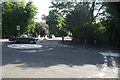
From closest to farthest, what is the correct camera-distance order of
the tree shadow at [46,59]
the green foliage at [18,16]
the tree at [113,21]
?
the tree shadow at [46,59], the tree at [113,21], the green foliage at [18,16]

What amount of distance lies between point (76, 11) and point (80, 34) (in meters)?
5.79

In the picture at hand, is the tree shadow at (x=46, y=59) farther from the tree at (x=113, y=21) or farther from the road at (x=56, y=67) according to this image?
the tree at (x=113, y=21)

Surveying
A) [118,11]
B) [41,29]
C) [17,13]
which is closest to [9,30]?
[17,13]

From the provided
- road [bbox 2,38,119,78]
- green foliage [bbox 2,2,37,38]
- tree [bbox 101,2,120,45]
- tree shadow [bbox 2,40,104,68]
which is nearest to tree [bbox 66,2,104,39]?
tree [bbox 101,2,120,45]

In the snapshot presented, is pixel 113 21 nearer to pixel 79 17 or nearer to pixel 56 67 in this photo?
pixel 79 17

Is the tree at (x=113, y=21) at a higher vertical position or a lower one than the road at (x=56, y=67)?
higher

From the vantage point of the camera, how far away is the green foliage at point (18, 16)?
32562mm

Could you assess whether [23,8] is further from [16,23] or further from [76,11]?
[76,11]

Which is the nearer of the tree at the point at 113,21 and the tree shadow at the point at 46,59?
the tree shadow at the point at 46,59

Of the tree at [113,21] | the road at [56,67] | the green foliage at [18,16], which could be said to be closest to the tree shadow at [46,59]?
the road at [56,67]

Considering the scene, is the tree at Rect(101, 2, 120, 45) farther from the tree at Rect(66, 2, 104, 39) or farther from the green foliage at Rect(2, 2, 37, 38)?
the green foliage at Rect(2, 2, 37, 38)

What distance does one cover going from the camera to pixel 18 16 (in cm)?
3266

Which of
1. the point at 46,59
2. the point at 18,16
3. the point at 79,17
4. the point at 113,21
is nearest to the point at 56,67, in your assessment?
the point at 46,59

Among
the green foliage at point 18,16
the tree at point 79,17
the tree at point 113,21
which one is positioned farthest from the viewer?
the green foliage at point 18,16
